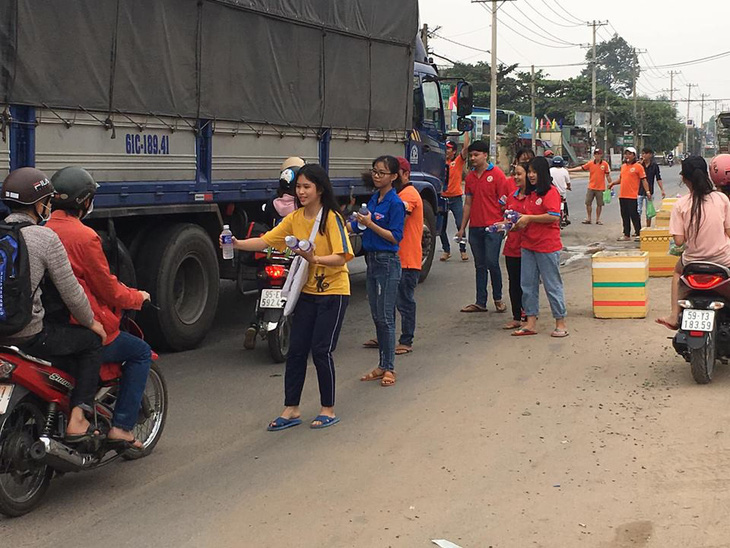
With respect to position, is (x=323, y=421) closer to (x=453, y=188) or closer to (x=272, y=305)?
(x=272, y=305)

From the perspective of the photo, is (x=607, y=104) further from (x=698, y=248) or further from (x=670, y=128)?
(x=698, y=248)

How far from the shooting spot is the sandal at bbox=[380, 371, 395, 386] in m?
7.43

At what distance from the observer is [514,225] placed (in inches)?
353

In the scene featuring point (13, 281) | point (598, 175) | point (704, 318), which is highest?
point (598, 175)

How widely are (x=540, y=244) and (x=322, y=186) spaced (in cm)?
354

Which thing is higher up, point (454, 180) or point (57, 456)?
point (454, 180)

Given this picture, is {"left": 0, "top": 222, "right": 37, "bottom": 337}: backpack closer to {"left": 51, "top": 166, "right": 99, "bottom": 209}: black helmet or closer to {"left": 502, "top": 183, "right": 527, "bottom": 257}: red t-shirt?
{"left": 51, "top": 166, "right": 99, "bottom": 209}: black helmet

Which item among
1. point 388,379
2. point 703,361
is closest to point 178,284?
point 388,379

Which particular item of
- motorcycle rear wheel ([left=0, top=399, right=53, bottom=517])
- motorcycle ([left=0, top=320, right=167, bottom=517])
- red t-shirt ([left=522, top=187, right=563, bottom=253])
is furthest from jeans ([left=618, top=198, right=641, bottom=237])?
motorcycle rear wheel ([left=0, top=399, right=53, bottom=517])

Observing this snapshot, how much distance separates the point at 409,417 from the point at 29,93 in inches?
142

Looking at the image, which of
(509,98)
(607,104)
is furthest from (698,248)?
(607,104)

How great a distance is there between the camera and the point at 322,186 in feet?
20.1

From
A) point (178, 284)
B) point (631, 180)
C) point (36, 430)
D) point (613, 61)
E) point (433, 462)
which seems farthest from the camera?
point (613, 61)

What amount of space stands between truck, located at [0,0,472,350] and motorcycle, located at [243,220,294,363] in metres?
0.86
